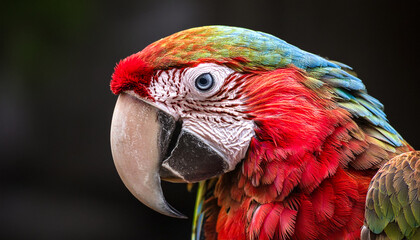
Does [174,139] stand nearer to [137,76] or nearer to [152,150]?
[152,150]

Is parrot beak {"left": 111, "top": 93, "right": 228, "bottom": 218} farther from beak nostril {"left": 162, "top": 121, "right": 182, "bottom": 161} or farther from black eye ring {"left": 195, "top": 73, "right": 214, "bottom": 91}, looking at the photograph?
black eye ring {"left": 195, "top": 73, "right": 214, "bottom": 91}

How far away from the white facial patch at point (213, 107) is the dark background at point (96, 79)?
136 centimetres

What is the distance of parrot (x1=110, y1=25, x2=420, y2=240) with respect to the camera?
0.93 meters

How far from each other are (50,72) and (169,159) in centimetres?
169

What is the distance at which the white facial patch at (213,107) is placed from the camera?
97 centimetres

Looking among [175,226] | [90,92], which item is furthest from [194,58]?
[175,226]

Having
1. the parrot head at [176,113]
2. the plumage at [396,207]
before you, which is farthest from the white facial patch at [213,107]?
the plumage at [396,207]

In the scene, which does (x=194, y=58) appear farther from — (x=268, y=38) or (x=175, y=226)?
(x=175, y=226)

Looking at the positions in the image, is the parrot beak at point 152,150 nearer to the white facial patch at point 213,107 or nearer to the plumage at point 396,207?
the white facial patch at point 213,107

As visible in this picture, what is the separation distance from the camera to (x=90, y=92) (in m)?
2.36

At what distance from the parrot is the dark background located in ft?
4.42

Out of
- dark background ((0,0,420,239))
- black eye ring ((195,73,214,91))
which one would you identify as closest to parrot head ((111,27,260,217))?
black eye ring ((195,73,214,91))

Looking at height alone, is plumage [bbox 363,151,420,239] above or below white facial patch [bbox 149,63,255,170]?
below

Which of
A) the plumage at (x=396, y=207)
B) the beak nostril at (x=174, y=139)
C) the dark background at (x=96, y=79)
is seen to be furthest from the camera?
the dark background at (x=96, y=79)
